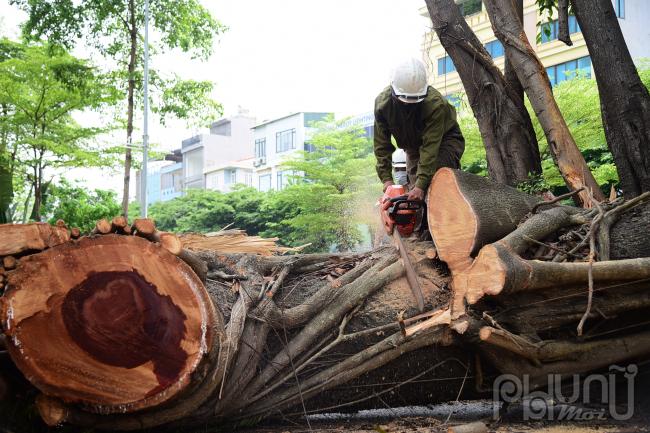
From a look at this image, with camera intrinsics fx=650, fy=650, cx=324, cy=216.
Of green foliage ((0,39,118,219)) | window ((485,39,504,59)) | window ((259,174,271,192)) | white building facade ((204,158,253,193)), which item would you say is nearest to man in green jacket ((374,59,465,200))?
green foliage ((0,39,118,219))

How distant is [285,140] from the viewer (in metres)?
47.6

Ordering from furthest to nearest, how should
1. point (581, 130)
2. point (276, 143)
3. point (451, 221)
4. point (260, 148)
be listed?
point (260, 148) < point (276, 143) < point (581, 130) < point (451, 221)

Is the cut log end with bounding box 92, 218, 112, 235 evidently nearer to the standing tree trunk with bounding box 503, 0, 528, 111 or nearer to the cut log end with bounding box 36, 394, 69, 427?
the cut log end with bounding box 36, 394, 69, 427

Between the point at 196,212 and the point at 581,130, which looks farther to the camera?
the point at 196,212

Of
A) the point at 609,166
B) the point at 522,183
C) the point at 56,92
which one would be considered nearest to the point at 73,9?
the point at 56,92

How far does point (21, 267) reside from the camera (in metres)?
3.20

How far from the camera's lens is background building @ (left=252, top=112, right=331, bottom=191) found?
4588 centimetres

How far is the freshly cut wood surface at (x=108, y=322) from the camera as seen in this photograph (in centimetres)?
324

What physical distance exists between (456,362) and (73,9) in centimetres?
1955

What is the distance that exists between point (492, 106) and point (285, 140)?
40981 mm

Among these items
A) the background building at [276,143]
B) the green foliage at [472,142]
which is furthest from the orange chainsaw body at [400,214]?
the background building at [276,143]

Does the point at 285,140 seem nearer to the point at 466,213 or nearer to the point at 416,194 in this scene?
the point at 416,194

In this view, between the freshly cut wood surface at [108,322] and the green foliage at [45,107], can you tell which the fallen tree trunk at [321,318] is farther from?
the green foliage at [45,107]

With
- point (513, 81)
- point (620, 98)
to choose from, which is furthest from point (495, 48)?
point (620, 98)
